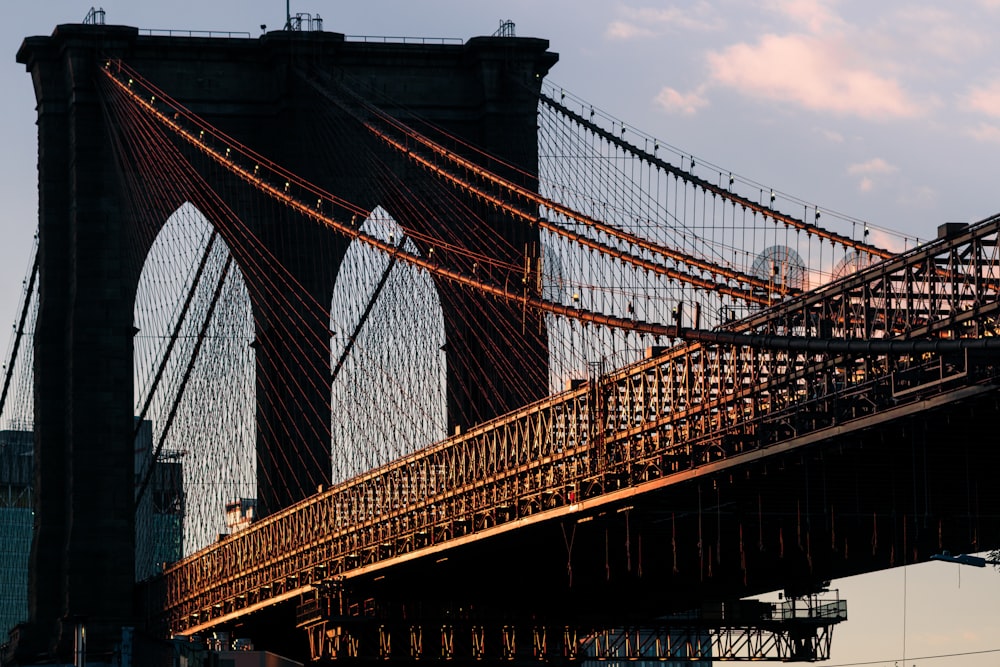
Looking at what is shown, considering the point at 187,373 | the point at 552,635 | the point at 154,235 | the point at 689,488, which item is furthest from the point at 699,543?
the point at 187,373

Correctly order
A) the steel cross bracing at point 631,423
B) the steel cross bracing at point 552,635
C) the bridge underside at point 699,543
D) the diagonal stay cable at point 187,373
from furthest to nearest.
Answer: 1. the diagonal stay cable at point 187,373
2. the steel cross bracing at point 552,635
3. the bridge underside at point 699,543
4. the steel cross bracing at point 631,423

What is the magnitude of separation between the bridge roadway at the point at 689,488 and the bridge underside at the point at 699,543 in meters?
0.14

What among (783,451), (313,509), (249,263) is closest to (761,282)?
(783,451)

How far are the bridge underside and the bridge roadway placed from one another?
143 mm

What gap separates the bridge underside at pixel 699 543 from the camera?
6012 cm

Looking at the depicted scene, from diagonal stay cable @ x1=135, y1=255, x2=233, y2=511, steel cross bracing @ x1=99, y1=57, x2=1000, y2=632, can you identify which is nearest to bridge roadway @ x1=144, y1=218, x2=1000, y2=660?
steel cross bracing @ x1=99, y1=57, x2=1000, y2=632

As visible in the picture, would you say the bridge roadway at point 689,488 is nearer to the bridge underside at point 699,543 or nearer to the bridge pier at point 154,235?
the bridge underside at point 699,543

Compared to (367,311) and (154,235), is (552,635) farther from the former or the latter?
(154,235)

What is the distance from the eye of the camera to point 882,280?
2063 inches

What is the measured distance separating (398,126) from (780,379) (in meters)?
38.4

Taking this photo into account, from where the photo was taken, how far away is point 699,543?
7075cm

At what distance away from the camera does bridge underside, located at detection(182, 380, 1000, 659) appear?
60125 millimetres

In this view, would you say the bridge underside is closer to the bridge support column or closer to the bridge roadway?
the bridge roadway

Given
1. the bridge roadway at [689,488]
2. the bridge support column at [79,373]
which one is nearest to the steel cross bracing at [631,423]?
the bridge roadway at [689,488]
